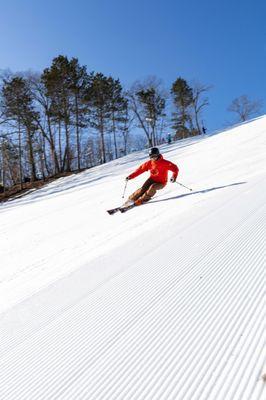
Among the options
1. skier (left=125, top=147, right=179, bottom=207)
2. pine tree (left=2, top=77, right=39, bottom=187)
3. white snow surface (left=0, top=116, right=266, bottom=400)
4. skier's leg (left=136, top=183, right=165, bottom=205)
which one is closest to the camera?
white snow surface (left=0, top=116, right=266, bottom=400)

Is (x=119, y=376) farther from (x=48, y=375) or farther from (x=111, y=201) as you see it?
(x=111, y=201)

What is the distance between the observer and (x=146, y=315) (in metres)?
2.43

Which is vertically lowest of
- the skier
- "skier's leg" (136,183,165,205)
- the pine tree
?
"skier's leg" (136,183,165,205)

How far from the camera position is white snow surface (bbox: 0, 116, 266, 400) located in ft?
5.69

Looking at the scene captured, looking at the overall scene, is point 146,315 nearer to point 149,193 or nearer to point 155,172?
point 149,193

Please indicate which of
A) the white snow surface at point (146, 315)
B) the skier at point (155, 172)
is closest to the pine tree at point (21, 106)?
the skier at point (155, 172)

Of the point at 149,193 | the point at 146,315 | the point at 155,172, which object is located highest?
the point at 155,172

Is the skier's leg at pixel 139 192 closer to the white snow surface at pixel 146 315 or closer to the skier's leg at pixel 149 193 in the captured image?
the skier's leg at pixel 149 193

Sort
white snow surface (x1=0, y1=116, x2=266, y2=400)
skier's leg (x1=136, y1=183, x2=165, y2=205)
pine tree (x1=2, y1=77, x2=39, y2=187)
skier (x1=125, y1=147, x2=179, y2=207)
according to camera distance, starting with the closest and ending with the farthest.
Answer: white snow surface (x1=0, y1=116, x2=266, y2=400) → skier's leg (x1=136, y1=183, x2=165, y2=205) → skier (x1=125, y1=147, x2=179, y2=207) → pine tree (x1=2, y1=77, x2=39, y2=187)

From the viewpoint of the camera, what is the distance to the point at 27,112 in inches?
1174

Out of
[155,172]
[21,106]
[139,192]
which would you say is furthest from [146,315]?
[21,106]

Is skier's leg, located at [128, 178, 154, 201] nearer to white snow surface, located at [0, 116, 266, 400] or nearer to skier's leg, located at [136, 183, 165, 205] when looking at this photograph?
skier's leg, located at [136, 183, 165, 205]

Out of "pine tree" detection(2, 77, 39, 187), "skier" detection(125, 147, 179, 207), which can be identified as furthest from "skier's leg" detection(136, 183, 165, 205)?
"pine tree" detection(2, 77, 39, 187)

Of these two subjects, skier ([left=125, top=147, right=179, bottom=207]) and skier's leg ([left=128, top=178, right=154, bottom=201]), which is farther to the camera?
skier ([left=125, top=147, right=179, bottom=207])
